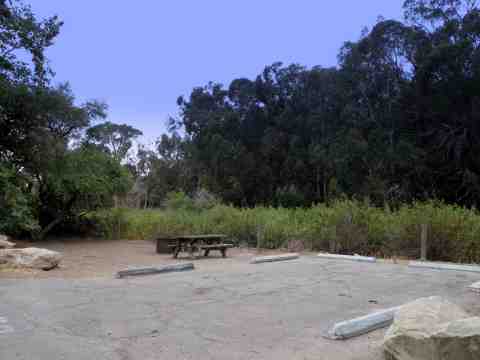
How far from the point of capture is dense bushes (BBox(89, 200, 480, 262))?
10.8 metres

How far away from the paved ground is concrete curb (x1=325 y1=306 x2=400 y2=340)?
0.10m

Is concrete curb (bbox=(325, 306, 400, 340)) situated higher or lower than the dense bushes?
lower

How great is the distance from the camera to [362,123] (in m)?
29.8

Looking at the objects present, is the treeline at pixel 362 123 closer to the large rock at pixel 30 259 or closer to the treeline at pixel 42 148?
the treeline at pixel 42 148

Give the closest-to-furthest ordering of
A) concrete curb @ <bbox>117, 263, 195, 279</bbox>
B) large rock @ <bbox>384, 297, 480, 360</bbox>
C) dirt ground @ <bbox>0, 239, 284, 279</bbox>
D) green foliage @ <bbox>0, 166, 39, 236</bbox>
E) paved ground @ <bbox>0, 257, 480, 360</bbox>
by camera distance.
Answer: large rock @ <bbox>384, 297, 480, 360</bbox> → paved ground @ <bbox>0, 257, 480, 360</bbox> → concrete curb @ <bbox>117, 263, 195, 279</bbox> → dirt ground @ <bbox>0, 239, 284, 279</bbox> → green foliage @ <bbox>0, 166, 39, 236</bbox>

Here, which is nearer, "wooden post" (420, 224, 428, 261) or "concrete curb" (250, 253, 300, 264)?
"concrete curb" (250, 253, 300, 264)

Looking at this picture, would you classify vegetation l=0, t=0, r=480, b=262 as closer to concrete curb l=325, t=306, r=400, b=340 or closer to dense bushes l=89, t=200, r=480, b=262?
dense bushes l=89, t=200, r=480, b=262

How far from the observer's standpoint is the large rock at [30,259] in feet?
30.5

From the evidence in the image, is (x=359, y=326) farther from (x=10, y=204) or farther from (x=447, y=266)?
(x=10, y=204)

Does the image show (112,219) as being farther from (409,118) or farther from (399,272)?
(409,118)

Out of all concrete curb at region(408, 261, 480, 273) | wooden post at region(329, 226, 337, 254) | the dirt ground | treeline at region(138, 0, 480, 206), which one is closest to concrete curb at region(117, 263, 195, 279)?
the dirt ground

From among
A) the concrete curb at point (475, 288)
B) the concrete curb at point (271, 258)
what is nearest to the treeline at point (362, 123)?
the concrete curb at point (271, 258)

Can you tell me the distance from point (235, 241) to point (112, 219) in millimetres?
6618

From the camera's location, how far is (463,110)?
27.0 m
